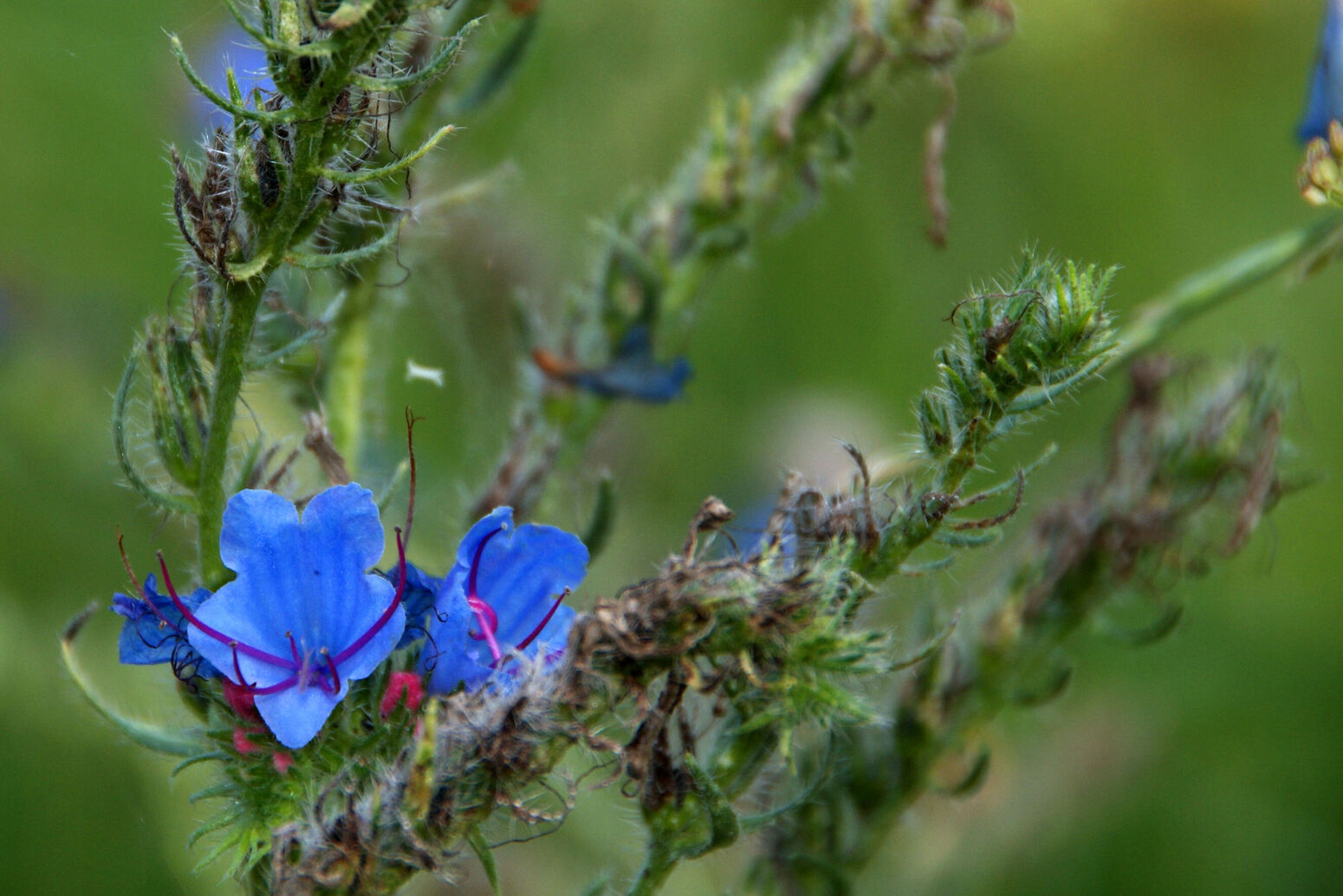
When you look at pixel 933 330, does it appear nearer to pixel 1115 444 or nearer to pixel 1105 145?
pixel 1105 145

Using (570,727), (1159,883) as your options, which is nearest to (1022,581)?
(570,727)

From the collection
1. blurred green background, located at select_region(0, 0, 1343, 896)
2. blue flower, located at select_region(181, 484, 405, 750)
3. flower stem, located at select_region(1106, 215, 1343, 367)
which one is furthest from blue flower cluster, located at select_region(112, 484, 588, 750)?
flower stem, located at select_region(1106, 215, 1343, 367)

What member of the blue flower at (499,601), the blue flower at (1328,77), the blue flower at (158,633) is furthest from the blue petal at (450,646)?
the blue flower at (1328,77)

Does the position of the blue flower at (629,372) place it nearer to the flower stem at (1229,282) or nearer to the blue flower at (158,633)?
the flower stem at (1229,282)

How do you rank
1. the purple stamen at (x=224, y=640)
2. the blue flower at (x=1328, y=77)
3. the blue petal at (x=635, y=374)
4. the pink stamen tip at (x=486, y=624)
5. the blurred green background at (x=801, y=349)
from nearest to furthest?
the purple stamen at (x=224, y=640) → the pink stamen tip at (x=486, y=624) → the blue flower at (x=1328, y=77) → the blue petal at (x=635, y=374) → the blurred green background at (x=801, y=349)

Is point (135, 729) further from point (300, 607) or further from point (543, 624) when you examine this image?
point (543, 624)

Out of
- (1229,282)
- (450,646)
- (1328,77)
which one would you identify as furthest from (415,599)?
(1328,77)

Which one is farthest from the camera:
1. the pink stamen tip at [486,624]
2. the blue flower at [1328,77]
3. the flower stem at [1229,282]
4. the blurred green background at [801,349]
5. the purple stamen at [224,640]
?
the blurred green background at [801,349]
